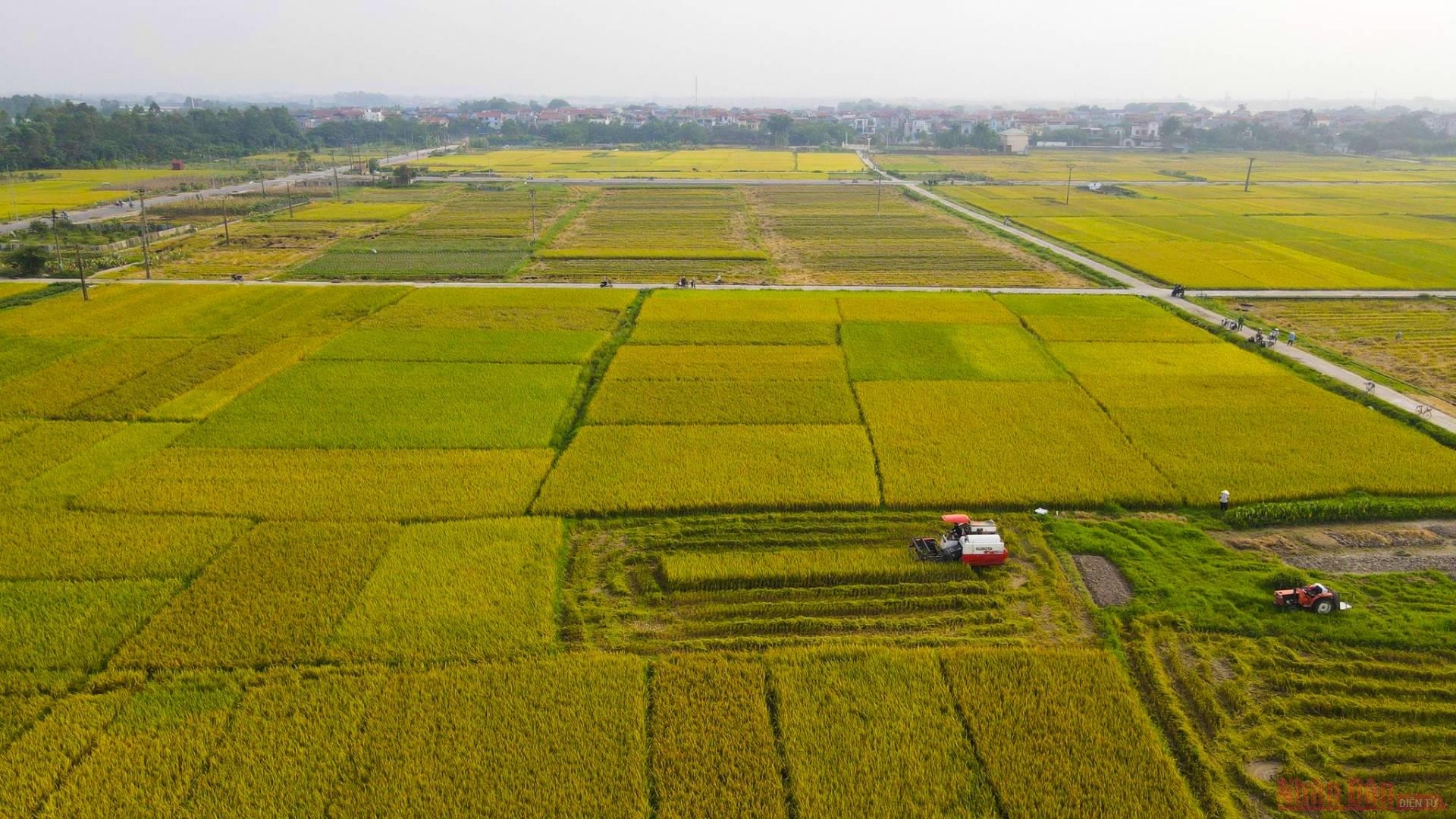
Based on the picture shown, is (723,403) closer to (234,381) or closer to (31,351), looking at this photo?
(234,381)

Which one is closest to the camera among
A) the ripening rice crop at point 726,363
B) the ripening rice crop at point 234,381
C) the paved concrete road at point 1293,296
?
the ripening rice crop at point 234,381

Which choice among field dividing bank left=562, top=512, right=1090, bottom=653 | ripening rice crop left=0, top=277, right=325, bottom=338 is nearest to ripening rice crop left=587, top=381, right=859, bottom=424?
field dividing bank left=562, top=512, right=1090, bottom=653

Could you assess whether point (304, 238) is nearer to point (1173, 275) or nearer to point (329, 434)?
point (329, 434)

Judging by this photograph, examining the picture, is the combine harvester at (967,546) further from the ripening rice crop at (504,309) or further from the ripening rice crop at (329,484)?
the ripening rice crop at (504,309)

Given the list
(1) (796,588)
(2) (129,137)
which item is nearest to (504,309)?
(1) (796,588)

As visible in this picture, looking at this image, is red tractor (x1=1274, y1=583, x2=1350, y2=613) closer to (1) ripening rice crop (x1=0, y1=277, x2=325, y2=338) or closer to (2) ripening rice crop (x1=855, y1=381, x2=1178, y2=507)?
(2) ripening rice crop (x1=855, y1=381, x2=1178, y2=507)

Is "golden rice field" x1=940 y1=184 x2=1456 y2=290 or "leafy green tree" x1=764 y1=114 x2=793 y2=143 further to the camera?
"leafy green tree" x1=764 y1=114 x2=793 y2=143

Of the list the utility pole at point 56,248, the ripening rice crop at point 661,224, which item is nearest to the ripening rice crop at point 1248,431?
the ripening rice crop at point 661,224

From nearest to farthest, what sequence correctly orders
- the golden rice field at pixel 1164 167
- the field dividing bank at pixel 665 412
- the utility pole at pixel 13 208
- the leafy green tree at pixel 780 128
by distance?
the field dividing bank at pixel 665 412
the utility pole at pixel 13 208
the golden rice field at pixel 1164 167
the leafy green tree at pixel 780 128

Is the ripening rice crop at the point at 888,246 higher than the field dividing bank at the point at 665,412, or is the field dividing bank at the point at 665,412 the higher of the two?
the ripening rice crop at the point at 888,246
